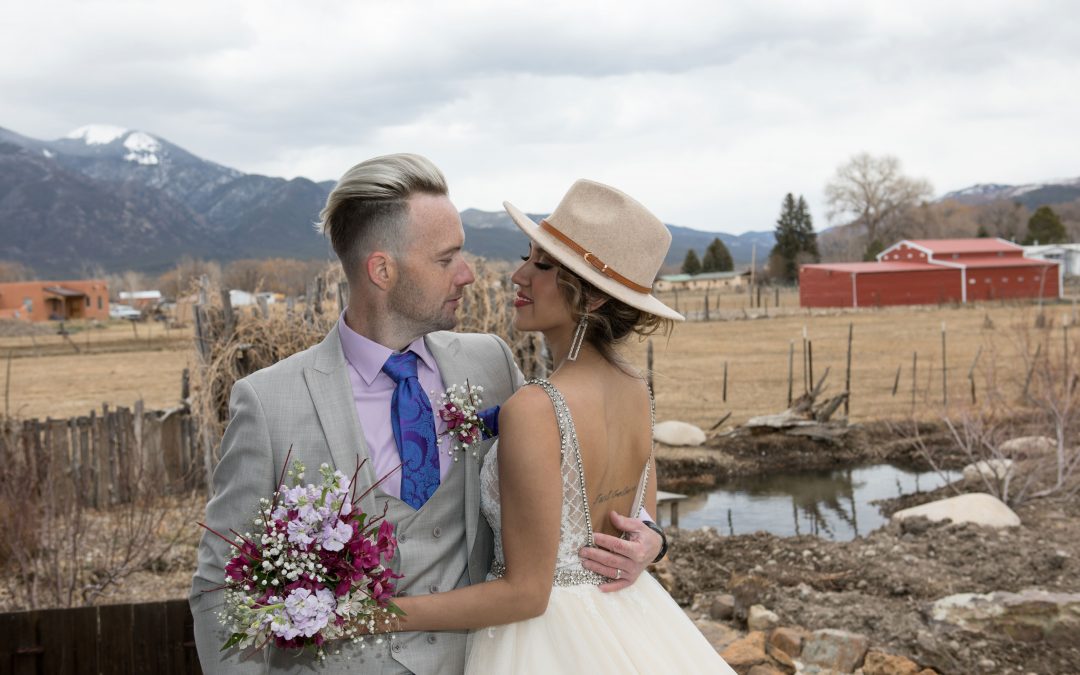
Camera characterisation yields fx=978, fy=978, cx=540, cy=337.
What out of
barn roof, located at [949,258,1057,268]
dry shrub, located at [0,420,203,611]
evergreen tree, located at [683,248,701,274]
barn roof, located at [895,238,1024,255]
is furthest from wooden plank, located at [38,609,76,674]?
evergreen tree, located at [683,248,701,274]

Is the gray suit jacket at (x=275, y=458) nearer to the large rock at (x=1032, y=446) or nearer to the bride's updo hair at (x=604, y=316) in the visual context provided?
the bride's updo hair at (x=604, y=316)

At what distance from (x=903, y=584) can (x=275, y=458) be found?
7157 mm

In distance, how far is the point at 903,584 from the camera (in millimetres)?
8180

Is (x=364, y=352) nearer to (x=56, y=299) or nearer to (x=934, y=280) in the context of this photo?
(x=934, y=280)

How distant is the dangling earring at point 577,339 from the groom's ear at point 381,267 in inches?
18.5

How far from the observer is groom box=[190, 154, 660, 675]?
2271 mm

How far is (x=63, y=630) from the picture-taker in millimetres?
4180

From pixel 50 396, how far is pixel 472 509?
25064mm

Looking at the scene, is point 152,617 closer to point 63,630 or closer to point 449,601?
point 63,630

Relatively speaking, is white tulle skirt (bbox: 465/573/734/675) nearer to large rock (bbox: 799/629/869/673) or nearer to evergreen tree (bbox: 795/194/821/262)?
large rock (bbox: 799/629/869/673)

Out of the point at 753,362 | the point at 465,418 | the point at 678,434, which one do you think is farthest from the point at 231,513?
the point at 753,362

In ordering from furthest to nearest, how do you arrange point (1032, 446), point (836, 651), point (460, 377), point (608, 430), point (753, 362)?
1. point (753, 362)
2. point (1032, 446)
3. point (836, 651)
4. point (460, 377)
5. point (608, 430)

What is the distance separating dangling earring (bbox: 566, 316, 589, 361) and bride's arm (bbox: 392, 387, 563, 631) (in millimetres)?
203

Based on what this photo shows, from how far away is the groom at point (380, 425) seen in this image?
2.27m
